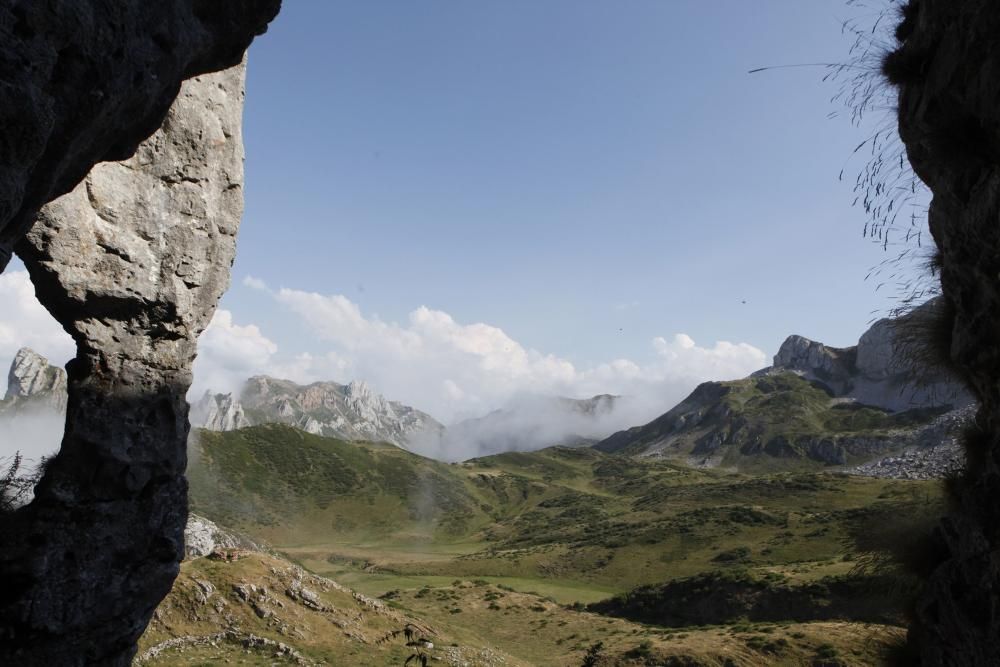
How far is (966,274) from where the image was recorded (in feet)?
27.8

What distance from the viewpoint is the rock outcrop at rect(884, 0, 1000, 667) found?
24.5 feet

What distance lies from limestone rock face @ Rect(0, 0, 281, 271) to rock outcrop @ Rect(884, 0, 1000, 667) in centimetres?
1306

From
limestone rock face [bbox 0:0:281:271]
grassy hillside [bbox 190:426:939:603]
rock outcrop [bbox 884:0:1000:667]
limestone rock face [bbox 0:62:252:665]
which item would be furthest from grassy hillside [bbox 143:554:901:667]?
limestone rock face [bbox 0:0:281:271]

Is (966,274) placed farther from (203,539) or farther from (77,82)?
(203,539)

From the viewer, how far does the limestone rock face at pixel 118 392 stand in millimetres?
12133

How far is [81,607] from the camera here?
12.5 meters

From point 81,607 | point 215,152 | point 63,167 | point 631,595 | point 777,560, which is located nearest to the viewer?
point 63,167

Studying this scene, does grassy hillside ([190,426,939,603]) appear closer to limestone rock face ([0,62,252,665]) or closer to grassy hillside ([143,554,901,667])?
grassy hillside ([143,554,901,667])

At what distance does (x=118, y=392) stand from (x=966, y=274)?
18.5 meters

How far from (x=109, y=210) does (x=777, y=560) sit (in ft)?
348

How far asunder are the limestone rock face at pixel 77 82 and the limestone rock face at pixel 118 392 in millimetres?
3243

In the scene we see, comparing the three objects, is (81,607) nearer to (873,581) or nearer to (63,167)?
(63,167)

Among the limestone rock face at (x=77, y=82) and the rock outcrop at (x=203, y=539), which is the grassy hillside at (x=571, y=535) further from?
the limestone rock face at (x=77, y=82)

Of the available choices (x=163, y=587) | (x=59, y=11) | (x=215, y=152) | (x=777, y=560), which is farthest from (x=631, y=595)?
(x=59, y=11)
